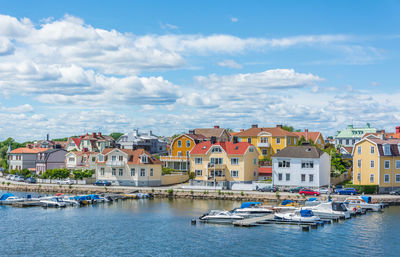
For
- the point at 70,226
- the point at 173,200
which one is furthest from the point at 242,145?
the point at 70,226

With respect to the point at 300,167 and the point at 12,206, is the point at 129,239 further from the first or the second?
the point at 300,167

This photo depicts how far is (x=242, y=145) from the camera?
8625 centimetres

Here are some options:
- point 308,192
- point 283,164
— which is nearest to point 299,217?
point 308,192

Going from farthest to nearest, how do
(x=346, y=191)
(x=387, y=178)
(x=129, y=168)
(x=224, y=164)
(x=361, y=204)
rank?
(x=129, y=168)
(x=224, y=164)
(x=387, y=178)
(x=346, y=191)
(x=361, y=204)

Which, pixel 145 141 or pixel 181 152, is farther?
pixel 145 141

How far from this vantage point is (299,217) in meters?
53.4

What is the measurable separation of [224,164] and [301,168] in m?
14.1

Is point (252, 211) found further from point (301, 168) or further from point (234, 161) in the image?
point (234, 161)

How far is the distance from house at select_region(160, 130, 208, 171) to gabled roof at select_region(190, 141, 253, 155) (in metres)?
6.91

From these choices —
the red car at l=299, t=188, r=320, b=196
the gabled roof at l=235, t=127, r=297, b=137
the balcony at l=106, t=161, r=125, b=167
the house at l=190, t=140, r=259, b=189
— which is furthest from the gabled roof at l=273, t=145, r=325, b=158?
the balcony at l=106, t=161, r=125, b=167

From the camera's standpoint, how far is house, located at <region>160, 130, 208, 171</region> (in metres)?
97.5

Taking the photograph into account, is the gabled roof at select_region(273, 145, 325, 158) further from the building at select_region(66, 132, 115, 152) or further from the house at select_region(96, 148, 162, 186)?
the building at select_region(66, 132, 115, 152)

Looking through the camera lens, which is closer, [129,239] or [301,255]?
[301,255]

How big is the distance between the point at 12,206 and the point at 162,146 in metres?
67.4
